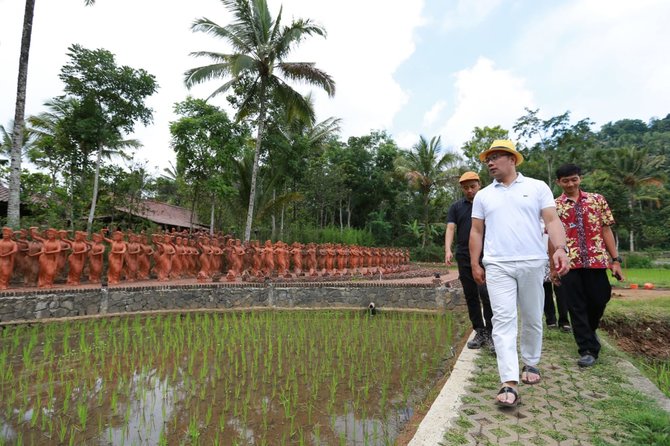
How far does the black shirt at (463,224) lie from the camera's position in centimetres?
396

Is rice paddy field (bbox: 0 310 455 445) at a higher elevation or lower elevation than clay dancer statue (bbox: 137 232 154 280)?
lower

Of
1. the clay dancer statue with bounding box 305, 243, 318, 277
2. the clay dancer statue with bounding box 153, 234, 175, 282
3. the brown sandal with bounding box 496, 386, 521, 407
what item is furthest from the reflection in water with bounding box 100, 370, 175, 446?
the clay dancer statue with bounding box 305, 243, 318, 277

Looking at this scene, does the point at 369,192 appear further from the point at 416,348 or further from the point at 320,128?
the point at 416,348

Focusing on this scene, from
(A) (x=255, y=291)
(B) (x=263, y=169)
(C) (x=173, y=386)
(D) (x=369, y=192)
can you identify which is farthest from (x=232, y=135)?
(C) (x=173, y=386)

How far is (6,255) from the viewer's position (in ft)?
22.9

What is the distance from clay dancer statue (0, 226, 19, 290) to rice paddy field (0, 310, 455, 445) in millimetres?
1746

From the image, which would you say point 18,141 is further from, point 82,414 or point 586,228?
point 586,228

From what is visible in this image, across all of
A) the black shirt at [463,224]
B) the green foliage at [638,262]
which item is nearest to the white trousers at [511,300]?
the black shirt at [463,224]

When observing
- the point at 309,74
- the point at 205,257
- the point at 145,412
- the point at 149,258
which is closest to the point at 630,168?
the point at 309,74

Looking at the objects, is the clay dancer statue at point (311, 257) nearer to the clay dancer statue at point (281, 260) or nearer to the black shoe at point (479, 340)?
the clay dancer statue at point (281, 260)

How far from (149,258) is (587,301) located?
9108 mm

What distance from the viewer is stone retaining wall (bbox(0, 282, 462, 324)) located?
628 centimetres

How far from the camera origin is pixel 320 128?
22922 millimetres

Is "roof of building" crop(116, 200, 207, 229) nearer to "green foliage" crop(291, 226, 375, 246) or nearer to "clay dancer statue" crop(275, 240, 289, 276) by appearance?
"green foliage" crop(291, 226, 375, 246)
